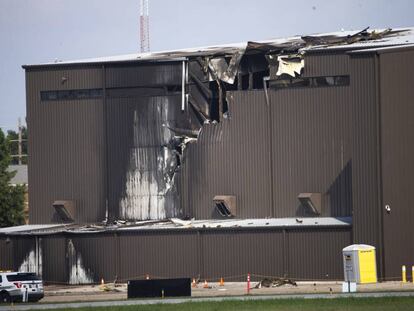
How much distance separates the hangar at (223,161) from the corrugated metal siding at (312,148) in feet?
0.28

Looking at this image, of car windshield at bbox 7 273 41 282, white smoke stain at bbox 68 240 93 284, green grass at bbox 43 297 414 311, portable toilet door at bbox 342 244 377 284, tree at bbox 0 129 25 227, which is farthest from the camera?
tree at bbox 0 129 25 227

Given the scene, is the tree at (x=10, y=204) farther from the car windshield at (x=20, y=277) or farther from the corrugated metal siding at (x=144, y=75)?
the car windshield at (x=20, y=277)

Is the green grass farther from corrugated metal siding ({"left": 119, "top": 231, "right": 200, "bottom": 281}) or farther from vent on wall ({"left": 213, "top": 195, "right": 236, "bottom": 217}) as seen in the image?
vent on wall ({"left": 213, "top": 195, "right": 236, "bottom": 217})

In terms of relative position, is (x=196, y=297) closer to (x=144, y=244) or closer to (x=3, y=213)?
(x=144, y=244)

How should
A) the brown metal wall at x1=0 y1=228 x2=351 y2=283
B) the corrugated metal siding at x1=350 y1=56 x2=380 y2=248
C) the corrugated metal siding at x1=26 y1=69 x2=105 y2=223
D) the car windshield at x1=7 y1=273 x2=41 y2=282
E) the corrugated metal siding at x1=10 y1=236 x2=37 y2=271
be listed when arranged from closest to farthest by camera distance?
the car windshield at x1=7 y1=273 x2=41 y2=282, the corrugated metal siding at x1=350 y1=56 x2=380 y2=248, the brown metal wall at x1=0 y1=228 x2=351 y2=283, the corrugated metal siding at x1=10 y1=236 x2=37 y2=271, the corrugated metal siding at x1=26 y1=69 x2=105 y2=223

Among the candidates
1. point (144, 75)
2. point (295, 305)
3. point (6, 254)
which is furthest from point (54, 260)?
point (295, 305)

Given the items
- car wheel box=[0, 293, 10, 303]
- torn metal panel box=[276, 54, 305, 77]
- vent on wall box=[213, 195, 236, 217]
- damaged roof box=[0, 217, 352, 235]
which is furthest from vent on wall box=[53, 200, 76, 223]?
car wheel box=[0, 293, 10, 303]

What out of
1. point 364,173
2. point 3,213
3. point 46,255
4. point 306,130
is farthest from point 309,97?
point 3,213

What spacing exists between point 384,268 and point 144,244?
15887 mm

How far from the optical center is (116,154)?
260ft

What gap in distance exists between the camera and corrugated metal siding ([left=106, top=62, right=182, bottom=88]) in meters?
77.9

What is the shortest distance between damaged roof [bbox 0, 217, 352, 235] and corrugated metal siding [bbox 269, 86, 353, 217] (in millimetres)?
1388

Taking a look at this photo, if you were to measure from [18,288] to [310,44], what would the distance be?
85.4 feet

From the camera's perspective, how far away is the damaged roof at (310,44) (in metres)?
73.2
